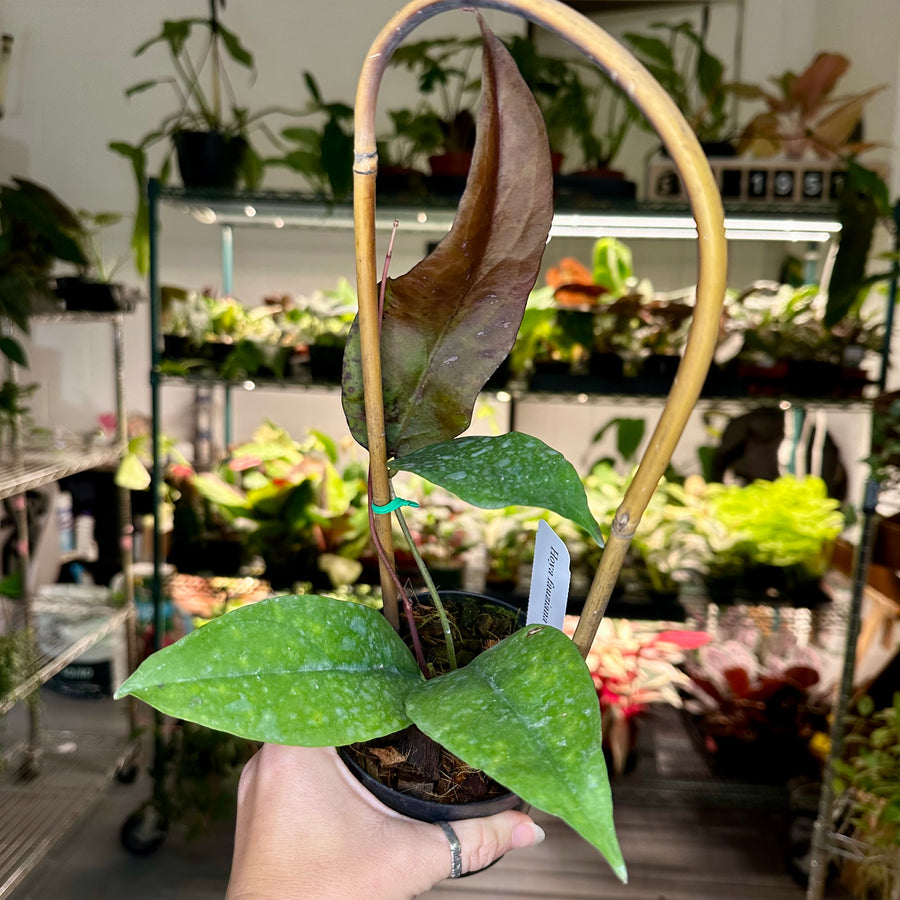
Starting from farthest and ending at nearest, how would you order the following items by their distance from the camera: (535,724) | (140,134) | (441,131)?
(140,134), (441,131), (535,724)

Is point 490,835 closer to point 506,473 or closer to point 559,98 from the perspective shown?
point 506,473

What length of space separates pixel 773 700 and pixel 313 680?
1401 millimetres

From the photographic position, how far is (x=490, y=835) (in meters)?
0.48

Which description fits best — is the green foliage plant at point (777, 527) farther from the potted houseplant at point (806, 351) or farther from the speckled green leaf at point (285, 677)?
the speckled green leaf at point (285, 677)

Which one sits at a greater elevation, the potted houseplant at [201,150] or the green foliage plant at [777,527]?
the potted houseplant at [201,150]

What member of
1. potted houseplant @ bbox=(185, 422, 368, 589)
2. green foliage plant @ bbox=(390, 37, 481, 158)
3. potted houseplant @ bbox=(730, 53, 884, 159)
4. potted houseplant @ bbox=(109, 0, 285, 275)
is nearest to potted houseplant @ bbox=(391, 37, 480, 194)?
green foliage plant @ bbox=(390, 37, 481, 158)

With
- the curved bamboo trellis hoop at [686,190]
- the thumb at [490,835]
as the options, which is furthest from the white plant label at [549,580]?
the thumb at [490,835]

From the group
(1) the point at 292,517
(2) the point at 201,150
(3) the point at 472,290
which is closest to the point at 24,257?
(2) the point at 201,150

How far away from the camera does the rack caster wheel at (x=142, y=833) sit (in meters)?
1.46

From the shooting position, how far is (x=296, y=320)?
153 cm

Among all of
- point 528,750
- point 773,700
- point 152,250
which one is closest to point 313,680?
point 528,750

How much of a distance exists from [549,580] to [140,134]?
234cm

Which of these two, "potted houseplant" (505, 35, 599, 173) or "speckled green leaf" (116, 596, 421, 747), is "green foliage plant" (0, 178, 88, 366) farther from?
"speckled green leaf" (116, 596, 421, 747)

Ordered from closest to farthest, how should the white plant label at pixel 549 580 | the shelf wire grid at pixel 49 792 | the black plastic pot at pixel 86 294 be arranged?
1. the white plant label at pixel 549 580
2. the shelf wire grid at pixel 49 792
3. the black plastic pot at pixel 86 294
